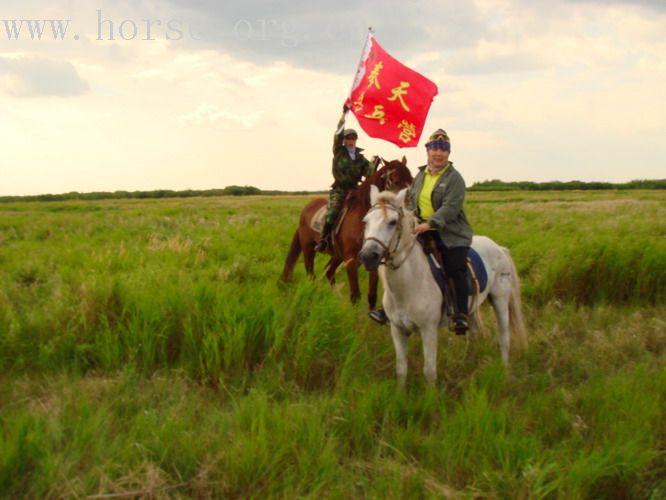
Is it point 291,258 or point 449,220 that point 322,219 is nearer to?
point 291,258

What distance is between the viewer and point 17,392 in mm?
4355

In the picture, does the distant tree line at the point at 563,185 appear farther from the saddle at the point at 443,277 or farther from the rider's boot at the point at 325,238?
the saddle at the point at 443,277

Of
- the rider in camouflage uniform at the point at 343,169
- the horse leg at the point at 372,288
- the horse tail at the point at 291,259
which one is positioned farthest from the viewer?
the horse tail at the point at 291,259

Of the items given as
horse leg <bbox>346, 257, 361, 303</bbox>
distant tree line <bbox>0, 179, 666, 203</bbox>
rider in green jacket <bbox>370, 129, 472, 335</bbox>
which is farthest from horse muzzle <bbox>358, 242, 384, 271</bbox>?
distant tree line <bbox>0, 179, 666, 203</bbox>

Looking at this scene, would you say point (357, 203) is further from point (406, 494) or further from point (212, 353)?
point (406, 494)

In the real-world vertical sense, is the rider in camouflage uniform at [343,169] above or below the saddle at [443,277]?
above

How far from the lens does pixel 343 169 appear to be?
8508mm

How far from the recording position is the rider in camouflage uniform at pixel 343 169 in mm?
8414

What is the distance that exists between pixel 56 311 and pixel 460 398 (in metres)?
3.86

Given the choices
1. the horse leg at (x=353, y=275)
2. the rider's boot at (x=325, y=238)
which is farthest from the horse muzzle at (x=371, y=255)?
the rider's boot at (x=325, y=238)

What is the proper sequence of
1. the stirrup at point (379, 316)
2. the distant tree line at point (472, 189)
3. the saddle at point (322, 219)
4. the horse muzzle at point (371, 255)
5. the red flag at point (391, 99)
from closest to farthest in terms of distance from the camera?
the horse muzzle at point (371, 255) → the stirrup at point (379, 316) → the red flag at point (391, 99) → the saddle at point (322, 219) → the distant tree line at point (472, 189)

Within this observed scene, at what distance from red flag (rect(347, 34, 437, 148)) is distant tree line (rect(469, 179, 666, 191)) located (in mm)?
49368

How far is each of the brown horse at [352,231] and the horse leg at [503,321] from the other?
1.87m

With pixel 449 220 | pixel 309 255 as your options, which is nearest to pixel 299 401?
pixel 449 220
